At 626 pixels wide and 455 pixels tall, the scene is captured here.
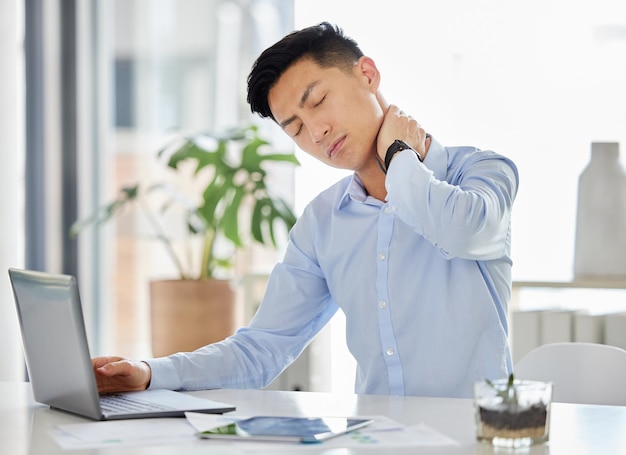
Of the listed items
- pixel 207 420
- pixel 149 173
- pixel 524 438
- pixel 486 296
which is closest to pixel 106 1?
pixel 149 173

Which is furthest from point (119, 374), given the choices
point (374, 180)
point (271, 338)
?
point (374, 180)

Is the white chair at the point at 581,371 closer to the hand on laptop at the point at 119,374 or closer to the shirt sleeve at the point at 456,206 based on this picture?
the shirt sleeve at the point at 456,206

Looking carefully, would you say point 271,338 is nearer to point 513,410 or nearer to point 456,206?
point 456,206

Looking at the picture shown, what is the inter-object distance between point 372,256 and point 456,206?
322 millimetres

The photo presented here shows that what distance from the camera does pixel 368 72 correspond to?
1.92 meters

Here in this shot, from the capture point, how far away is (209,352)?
5.72 feet

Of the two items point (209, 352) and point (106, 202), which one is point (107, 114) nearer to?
point (106, 202)

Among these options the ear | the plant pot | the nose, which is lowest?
the plant pot

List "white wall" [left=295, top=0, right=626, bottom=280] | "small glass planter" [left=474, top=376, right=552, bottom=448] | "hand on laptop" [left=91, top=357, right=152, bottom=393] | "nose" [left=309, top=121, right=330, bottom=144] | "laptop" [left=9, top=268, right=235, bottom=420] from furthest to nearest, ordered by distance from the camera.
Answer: "white wall" [left=295, top=0, right=626, bottom=280] < "nose" [left=309, top=121, right=330, bottom=144] < "hand on laptop" [left=91, top=357, right=152, bottom=393] < "laptop" [left=9, top=268, right=235, bottom=420] < "small glass planter" [left=474, top=376, right=552, bottom=448]

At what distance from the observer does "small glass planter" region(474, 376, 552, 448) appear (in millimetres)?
1160

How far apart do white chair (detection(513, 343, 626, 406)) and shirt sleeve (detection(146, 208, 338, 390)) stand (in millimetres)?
450

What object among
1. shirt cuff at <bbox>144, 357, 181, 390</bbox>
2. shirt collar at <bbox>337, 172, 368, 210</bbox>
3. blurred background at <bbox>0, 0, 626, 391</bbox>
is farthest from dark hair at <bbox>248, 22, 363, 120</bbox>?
blurred background at <bbox>0, 0, 626, 391</bbox>

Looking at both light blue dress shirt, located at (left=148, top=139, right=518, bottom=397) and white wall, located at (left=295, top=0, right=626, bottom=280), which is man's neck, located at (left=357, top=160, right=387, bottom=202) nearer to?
light blue dress shirt, located at (left=148, top=139, right=518, bottom=397)

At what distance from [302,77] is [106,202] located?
107 inches
